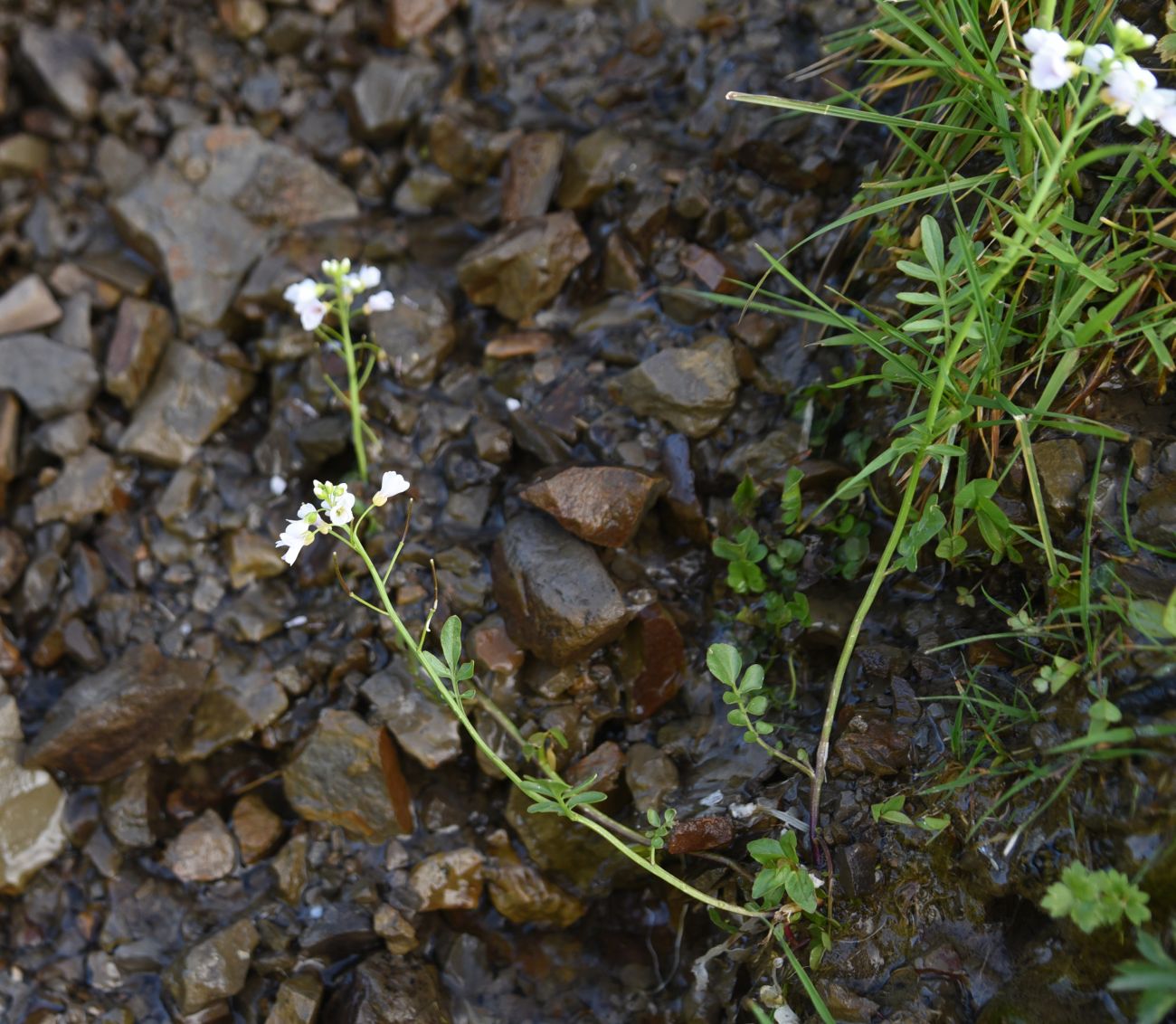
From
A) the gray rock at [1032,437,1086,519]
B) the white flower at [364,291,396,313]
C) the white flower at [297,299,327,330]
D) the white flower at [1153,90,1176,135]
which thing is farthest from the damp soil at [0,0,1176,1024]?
the white flower at [1153,90,1176,135]

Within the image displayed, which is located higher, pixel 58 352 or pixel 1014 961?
pixel 58 352

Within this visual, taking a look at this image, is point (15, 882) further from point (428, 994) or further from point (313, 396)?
point (313, 396)

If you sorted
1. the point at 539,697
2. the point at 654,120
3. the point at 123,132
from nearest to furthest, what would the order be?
the point at 539,697 → the point at 654,120 → the point at 123,132

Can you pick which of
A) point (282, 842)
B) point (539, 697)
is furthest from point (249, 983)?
point (539, 697)

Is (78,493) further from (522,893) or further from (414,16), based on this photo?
(414,16)

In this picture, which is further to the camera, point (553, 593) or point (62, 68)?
point (62, 68)

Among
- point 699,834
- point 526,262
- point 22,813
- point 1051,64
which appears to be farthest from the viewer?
point 526,262

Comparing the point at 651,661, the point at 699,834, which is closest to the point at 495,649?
the point at 651,661
